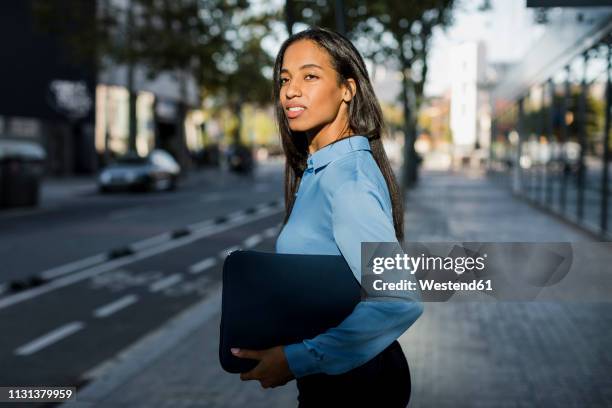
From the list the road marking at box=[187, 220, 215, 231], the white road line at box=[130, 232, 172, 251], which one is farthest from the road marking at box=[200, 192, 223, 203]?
the white road line at box=[130, 232, 172, 251]

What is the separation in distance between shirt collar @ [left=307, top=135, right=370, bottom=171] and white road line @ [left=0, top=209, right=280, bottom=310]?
322 inches

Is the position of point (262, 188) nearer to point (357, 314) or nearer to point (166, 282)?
point (166, 282)

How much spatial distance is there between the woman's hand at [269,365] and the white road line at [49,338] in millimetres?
5845

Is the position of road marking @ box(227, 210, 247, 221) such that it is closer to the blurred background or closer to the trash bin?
the blurred background

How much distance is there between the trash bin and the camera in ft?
81.3

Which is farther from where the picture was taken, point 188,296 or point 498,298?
point 188,296

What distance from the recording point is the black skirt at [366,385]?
213cm

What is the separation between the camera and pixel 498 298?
7.18 ft

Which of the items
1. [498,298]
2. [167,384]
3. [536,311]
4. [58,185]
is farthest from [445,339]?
[58,185]

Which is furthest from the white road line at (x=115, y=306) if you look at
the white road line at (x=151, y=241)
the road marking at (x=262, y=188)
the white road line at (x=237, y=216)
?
the road marking at (x=262, y=188)

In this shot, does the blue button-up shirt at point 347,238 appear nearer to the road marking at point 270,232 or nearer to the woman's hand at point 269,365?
the woman's hand at point 269,365

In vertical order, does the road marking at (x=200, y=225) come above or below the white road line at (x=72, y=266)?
below

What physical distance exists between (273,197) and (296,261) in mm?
29873

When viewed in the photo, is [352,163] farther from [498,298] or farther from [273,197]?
[273,197]
